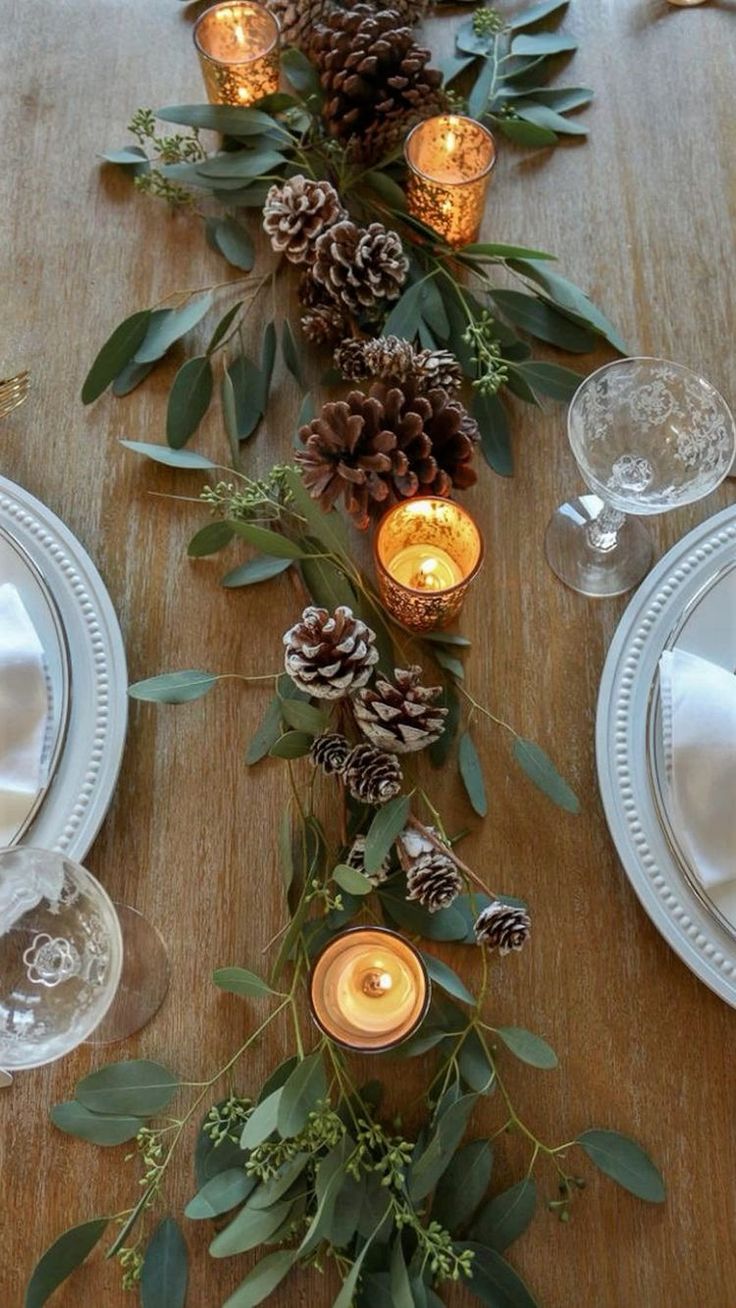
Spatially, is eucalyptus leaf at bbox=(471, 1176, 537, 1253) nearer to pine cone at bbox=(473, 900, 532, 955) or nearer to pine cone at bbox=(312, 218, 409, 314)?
pine cone at bbox=(473, 900, 532, 955)

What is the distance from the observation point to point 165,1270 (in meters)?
0.59

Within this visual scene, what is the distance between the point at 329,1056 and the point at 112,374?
0.48 m

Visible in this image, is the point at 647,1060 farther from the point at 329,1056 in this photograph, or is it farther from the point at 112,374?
the point at 112,374

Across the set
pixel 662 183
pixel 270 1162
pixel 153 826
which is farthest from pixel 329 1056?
pixel 662 183

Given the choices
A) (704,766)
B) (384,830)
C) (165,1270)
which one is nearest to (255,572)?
(384,830)

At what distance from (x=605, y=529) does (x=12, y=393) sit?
43 centimetres

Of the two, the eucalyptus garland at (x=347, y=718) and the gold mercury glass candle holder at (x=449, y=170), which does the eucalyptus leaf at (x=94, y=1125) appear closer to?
the eucalyptus garland at (x=347, y=718)

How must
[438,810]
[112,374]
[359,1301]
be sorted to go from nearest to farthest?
[359,1301] → [438,810] → [112,374]

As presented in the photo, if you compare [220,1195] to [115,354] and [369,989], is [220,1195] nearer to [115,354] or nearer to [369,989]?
[369,989]

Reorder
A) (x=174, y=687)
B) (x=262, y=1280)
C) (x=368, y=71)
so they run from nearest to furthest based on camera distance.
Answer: (x=262, y=1280) → (x=174, y=687) → (x=368, y=71)

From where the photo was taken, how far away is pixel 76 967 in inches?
23.0

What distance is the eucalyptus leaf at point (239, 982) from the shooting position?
0.61m

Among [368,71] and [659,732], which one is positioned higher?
[368,71]

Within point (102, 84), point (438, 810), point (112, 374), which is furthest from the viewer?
point (102, 84)
